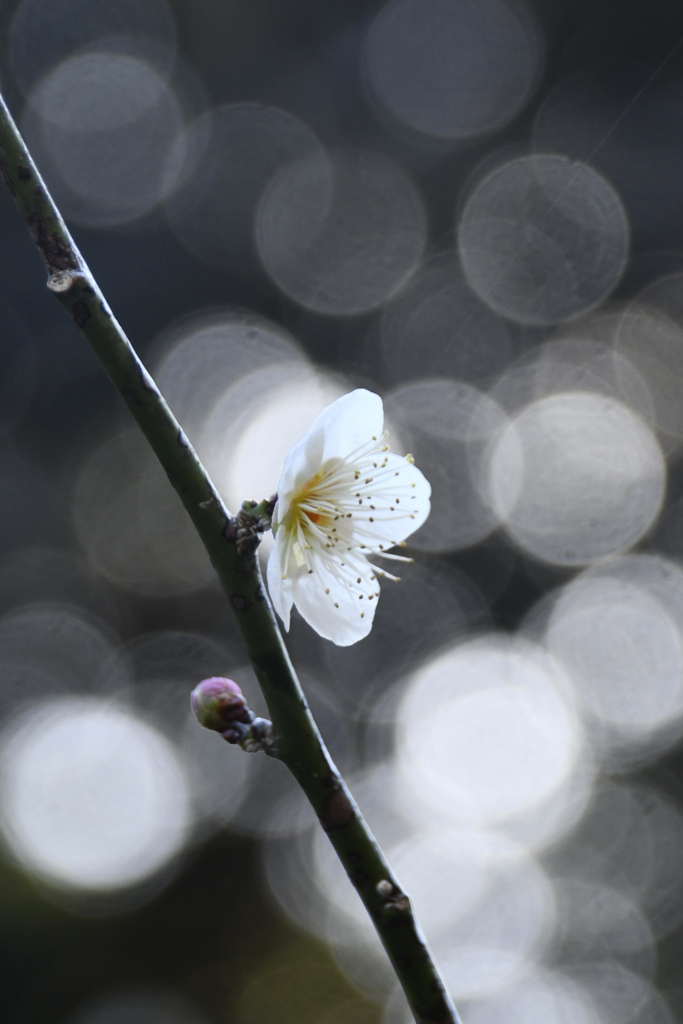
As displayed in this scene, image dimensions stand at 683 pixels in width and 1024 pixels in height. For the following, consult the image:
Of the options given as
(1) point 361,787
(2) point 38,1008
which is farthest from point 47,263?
(1) point 361,787

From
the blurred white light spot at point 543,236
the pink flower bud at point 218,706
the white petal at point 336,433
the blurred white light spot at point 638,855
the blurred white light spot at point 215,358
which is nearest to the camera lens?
the pink flower bud at point 218,706

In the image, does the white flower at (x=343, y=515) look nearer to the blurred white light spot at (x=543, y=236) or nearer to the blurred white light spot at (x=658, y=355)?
the blurred white light spot at (x=543, y=236)

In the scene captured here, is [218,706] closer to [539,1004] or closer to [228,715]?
[228,715]

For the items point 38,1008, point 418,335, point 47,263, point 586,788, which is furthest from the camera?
point 586,788

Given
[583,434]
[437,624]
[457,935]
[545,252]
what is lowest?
[457,935]

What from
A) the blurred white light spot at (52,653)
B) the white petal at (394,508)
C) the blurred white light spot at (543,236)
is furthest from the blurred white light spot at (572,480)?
the white petal at (394,508)

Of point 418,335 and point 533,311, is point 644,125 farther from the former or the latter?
point 418,335
